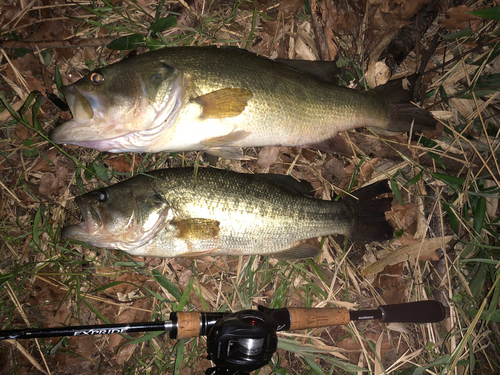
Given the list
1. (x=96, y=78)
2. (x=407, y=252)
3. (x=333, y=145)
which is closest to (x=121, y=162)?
(x=96, y=78)

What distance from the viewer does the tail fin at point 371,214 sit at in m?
3.16

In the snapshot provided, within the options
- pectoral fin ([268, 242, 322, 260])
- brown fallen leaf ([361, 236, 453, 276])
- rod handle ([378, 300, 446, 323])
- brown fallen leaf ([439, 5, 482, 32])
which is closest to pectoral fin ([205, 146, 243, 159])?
pectoral fin ([268, 242, 322, 260])

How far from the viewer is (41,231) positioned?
3160mm

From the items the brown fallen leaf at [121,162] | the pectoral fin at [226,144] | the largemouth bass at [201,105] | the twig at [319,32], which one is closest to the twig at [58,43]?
the largemouth bass at [201,105]

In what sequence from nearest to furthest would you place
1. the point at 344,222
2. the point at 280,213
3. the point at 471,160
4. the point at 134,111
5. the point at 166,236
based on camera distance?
the point at 134,111, the point at 166,236, the point at 280,213, the point at 344,222, the point at 471,160

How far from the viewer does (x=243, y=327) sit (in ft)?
7.45

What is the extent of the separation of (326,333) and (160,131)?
9.25 feet

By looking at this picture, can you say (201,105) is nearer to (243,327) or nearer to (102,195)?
(102,195)

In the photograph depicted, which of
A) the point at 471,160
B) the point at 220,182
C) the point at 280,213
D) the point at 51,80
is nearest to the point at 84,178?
the point at 51,80

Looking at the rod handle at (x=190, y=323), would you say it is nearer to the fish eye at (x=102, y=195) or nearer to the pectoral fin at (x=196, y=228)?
the pectoral fin at (x=196, y=228)

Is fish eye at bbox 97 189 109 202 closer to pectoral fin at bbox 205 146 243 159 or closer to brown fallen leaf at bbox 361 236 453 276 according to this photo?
pectoral fin at bbox 205 146 243 159

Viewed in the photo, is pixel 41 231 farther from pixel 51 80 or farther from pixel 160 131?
pixel 160 131

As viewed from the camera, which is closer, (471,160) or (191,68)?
(191,68)

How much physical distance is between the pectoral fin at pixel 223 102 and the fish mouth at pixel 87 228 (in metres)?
1.25
